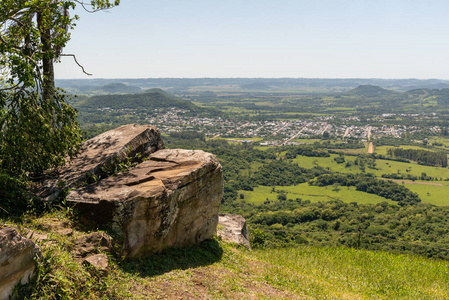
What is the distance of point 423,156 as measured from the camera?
12656 cm

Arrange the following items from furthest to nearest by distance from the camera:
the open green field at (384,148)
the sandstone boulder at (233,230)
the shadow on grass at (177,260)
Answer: the open green field at (384,148), the sandstone boulder at (233,230), the shadow on grass at (177,260)

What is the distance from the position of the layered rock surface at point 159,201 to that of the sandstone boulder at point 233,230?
2234mm

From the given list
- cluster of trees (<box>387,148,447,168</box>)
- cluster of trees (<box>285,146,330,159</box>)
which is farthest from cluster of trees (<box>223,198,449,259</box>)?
cluster of trees (<box>387,148,447,168</box>)

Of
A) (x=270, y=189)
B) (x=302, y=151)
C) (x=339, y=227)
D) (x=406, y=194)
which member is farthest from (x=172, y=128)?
(x=339, y=227)

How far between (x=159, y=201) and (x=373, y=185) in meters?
92.8

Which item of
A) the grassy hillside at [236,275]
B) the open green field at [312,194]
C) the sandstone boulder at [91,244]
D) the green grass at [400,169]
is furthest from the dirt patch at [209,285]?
the green grass at [400,169]

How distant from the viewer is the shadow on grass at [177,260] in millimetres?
8617

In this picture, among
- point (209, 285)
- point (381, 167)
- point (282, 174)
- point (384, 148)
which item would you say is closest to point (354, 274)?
point (209, 285)

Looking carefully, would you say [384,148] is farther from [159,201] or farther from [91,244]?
[91,244]

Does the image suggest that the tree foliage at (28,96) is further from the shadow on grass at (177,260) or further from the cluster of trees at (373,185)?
the cluster of trees at (373,185)

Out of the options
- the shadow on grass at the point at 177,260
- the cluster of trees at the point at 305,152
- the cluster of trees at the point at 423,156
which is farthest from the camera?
the cluster of trees at the point at 305,152

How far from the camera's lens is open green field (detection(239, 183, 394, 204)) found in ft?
258

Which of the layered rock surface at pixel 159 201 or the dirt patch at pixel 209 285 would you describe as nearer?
the dirt patch at pixel 209 285

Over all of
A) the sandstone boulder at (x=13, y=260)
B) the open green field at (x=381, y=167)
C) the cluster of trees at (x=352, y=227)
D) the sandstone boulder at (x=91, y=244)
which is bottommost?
the open green field at (x=381, y=167)
